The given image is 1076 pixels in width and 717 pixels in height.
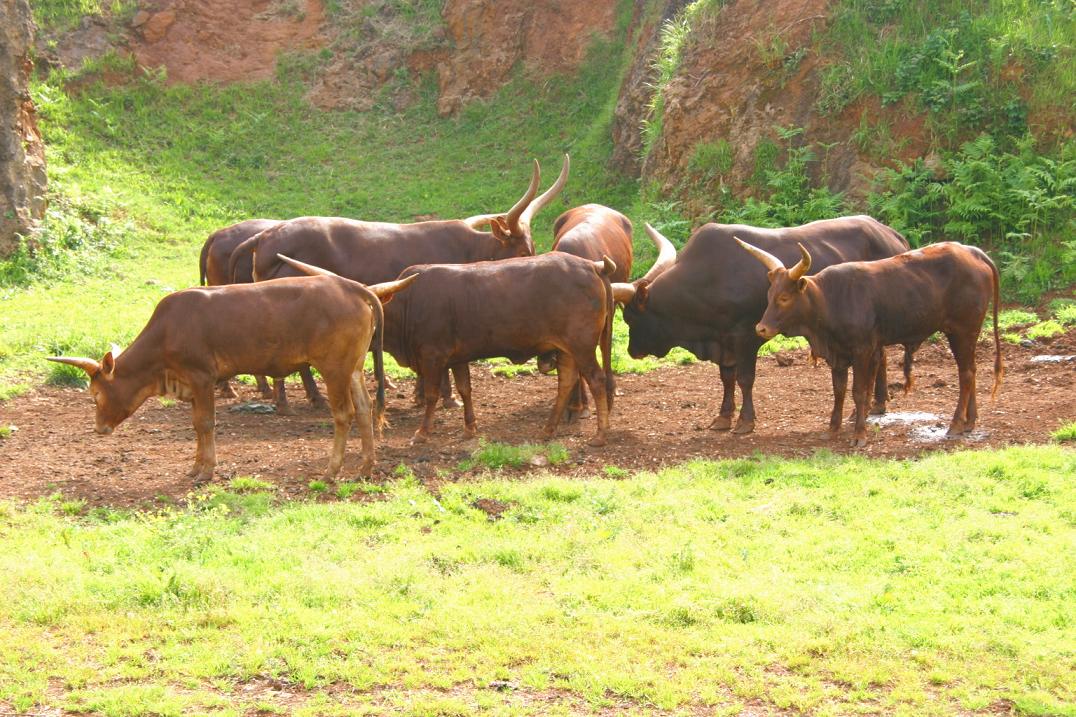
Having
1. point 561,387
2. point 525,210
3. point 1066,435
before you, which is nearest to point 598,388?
point 561,387

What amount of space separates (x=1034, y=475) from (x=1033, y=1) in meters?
11.2

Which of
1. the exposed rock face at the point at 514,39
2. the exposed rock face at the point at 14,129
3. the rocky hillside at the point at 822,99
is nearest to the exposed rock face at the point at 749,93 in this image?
the rocky hillside at the point at 822,99

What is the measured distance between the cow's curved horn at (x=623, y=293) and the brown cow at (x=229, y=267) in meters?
3.17

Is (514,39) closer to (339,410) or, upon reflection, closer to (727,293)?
(727,293)

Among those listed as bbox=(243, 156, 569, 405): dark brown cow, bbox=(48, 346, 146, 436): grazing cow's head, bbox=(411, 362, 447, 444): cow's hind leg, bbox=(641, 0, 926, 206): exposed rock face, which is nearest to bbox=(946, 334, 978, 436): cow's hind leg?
bbox=(411, 362, 447, 444): cow's hind leg

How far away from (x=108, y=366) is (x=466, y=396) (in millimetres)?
Answer: 3066

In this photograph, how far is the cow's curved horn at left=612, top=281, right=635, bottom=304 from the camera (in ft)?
40.3

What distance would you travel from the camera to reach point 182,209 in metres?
21.4

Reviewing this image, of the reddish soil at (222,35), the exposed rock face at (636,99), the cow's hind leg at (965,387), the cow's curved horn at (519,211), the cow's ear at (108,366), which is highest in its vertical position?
the reddish soil at (222,35)

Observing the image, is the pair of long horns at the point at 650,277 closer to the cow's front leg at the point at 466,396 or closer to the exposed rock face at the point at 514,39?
the cow's front leg at the point at 466,396

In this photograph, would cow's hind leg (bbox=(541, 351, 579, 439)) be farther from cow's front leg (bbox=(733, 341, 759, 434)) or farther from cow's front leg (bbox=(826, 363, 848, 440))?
cow's front leg (bbox=(826, 363, 848, 440))

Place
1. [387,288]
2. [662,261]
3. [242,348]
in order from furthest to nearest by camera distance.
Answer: [662,261]
[387,288]
[242,348]

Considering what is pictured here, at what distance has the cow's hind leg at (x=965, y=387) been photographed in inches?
428

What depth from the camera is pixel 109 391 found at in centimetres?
1005
